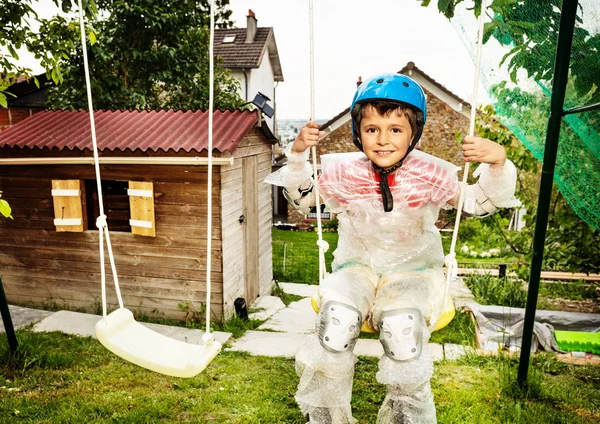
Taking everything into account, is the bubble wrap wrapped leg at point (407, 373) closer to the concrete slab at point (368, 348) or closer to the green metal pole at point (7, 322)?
the concrete slab at point (368, 348)

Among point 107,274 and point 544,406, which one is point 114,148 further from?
point 544,406

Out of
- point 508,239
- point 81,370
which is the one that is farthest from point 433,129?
point 81,370

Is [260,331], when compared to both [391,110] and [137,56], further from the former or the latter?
[137,56]

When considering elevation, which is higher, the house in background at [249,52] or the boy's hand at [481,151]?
the house in background at [249,52]

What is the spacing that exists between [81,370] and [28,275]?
9.84ft

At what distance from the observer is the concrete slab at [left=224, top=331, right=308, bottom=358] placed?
4477 mm

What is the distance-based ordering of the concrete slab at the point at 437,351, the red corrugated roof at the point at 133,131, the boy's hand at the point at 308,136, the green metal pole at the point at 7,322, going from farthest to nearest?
the red corrugated roof at the point at 133,131 < the concrete slab at the point at 437,351 < the green metal pole at the point at 7,322 < the boy's hand at the point at 308,136

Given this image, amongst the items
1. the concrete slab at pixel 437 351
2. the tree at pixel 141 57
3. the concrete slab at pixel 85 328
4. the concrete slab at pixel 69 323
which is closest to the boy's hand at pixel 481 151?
the concrete slab at pixel 437 351

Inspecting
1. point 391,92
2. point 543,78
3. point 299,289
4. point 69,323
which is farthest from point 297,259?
point 391,92

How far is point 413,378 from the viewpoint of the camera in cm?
195

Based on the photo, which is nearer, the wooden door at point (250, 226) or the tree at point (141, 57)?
the wooden door at point (250, 226)

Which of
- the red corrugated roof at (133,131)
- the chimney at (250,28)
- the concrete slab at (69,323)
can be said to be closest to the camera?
the concrete slab at (69,323)

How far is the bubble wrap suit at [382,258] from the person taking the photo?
6.68 feet

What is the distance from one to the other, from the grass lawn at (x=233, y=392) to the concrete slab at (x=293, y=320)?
4.80 feet
